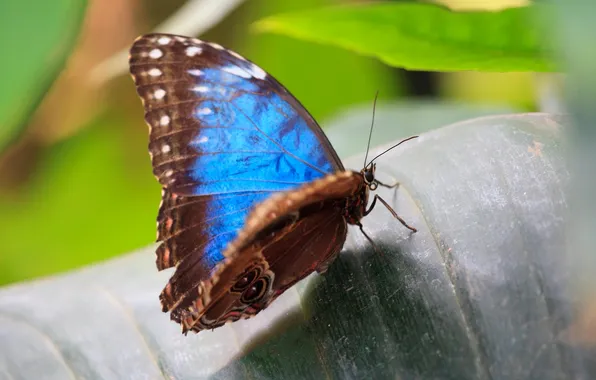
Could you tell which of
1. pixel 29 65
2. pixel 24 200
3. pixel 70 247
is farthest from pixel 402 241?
pixel 24 200

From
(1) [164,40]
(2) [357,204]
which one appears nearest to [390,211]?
(2) [357,204]

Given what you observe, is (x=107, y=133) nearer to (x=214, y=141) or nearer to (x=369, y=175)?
(x=214, y=141)

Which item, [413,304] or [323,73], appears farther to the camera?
[323,73]

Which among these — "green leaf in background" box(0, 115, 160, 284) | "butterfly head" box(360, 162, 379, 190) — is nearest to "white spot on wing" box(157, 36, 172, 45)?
"butterfly head" box(360, 162, 379, 190)

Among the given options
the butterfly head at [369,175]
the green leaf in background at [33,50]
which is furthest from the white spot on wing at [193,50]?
the green leaf in background at [33,50]

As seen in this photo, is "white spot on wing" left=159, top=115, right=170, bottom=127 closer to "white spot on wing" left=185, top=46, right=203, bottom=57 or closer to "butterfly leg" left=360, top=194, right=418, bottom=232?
"white spot on wing" left=185, top=46, right=203, bottom=57

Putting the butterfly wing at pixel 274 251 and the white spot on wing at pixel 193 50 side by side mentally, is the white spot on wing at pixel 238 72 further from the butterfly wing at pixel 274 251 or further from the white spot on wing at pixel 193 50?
the butterfly wing at pixel 274 251
